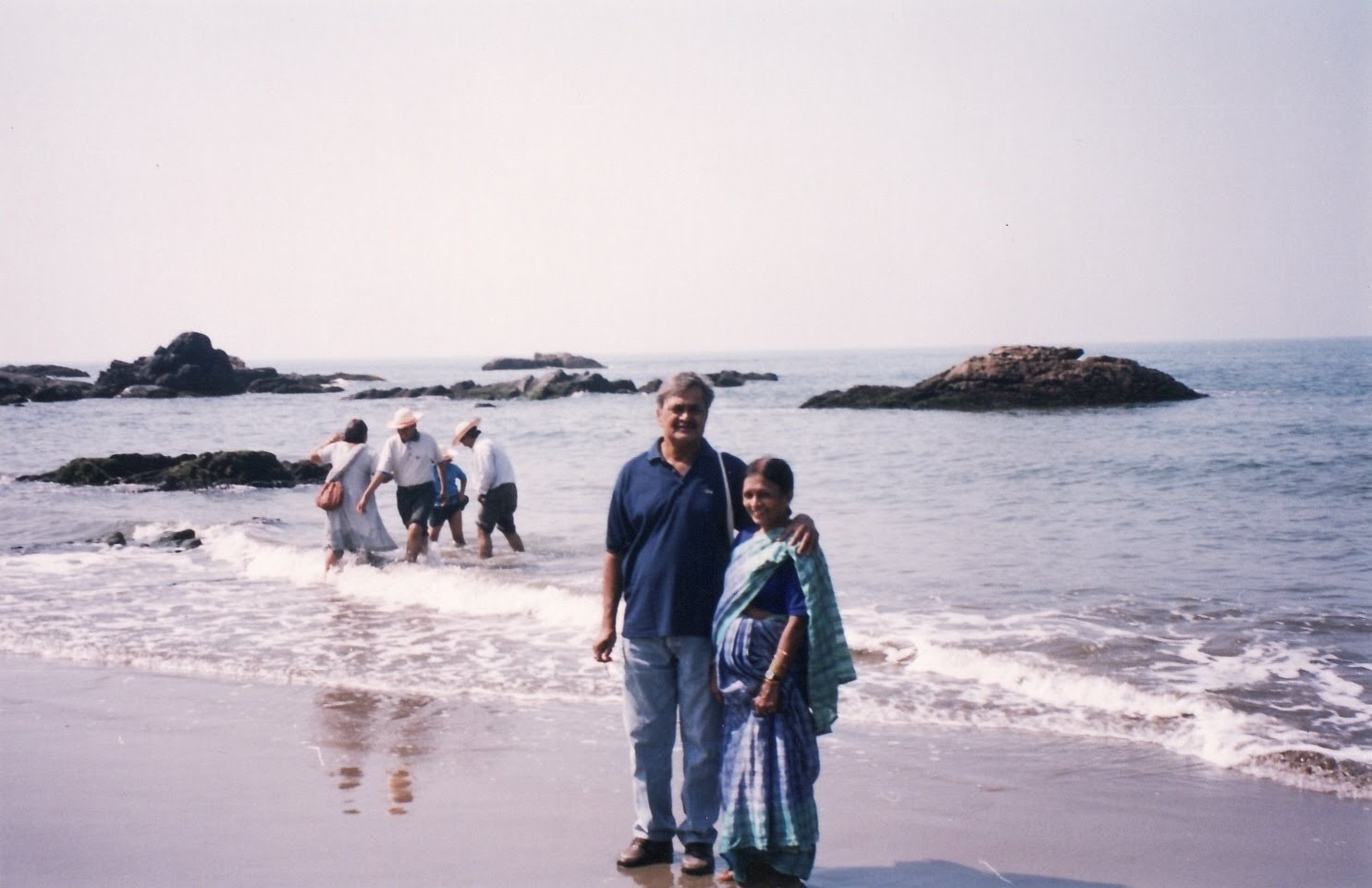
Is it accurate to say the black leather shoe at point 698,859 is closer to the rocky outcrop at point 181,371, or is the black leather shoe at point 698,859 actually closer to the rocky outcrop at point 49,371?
the rocky outcrop at point 181,371

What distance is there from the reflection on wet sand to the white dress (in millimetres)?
4100

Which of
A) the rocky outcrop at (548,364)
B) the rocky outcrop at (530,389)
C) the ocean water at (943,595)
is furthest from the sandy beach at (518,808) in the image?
the rocky outcrop at (548,364)

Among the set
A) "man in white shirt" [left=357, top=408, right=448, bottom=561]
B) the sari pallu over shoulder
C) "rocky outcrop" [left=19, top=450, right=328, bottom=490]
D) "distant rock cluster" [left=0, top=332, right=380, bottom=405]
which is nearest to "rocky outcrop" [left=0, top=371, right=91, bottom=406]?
"distant rock cluster" [left=0, top=332, right=380, bottom=405]

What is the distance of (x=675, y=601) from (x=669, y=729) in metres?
0.54

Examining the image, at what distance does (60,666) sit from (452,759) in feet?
12.9

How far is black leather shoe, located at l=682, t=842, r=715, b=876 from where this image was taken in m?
4.34

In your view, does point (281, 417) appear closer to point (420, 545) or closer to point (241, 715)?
point (420, 545)

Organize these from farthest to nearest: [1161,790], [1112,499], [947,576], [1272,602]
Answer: [1112,499]
[947,576]
[1272,602]
[1161,790]

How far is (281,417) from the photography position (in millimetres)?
47750

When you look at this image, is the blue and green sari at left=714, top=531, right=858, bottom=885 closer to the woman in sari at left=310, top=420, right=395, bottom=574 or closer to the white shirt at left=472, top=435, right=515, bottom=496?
the woman in sari at left=310, top=420, right=395, bottom=574

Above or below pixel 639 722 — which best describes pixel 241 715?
below

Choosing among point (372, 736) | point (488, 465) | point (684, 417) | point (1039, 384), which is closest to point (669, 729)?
point (684, 417)

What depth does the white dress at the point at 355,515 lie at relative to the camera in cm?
1138

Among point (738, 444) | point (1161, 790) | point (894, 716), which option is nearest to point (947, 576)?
point (894, 716)
